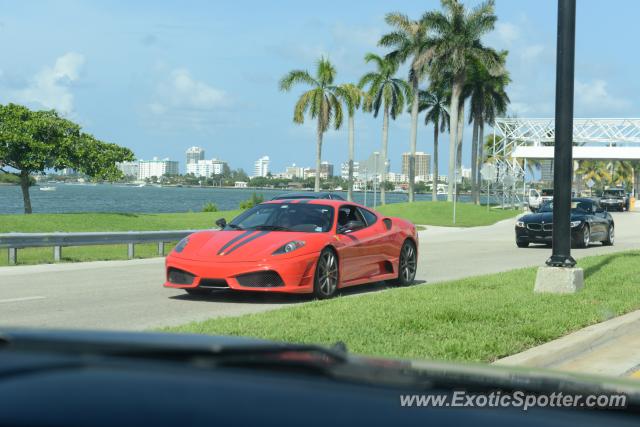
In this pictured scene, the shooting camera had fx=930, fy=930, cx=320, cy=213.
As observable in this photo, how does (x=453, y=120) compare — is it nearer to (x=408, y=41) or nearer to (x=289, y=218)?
(x=408, y=41)

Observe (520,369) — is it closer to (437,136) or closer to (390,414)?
(390,414)

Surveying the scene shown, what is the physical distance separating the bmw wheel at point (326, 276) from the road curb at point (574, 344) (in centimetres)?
384

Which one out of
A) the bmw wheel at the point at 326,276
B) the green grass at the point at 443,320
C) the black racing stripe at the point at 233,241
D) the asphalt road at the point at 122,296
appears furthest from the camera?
the bmw wheel at the point at 326,276

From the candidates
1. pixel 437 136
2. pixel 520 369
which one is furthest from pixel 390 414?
pixel 437 136

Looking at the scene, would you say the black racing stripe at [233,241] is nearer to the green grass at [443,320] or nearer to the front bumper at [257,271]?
the front bumper at [257,271]

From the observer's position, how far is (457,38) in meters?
58.9

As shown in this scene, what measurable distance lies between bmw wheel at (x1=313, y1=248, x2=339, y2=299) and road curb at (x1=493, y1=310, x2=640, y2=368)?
3.84 m

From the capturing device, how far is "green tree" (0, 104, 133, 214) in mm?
47750

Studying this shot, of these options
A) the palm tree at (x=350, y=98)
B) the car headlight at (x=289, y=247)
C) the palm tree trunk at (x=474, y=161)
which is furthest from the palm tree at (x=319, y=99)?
the car headlight at (x=289, y=247)

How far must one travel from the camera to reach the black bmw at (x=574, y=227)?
83.6ft

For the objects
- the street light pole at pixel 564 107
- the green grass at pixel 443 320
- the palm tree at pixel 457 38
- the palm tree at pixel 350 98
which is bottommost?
the green grass at pixel 443 320

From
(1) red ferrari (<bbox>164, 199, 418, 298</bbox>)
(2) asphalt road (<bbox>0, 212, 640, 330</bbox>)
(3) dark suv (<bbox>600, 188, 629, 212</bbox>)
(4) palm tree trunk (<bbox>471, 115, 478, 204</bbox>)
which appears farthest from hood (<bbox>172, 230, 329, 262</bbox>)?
(4) palm tree trunk (<bbox>471, 115, 478, 204</bbox>)

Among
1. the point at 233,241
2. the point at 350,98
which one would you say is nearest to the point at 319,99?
the point at 350,98

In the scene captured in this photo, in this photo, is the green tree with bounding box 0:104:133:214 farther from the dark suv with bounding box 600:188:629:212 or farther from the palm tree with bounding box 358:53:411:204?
the dark suv with bounding box 600:188:629:212
